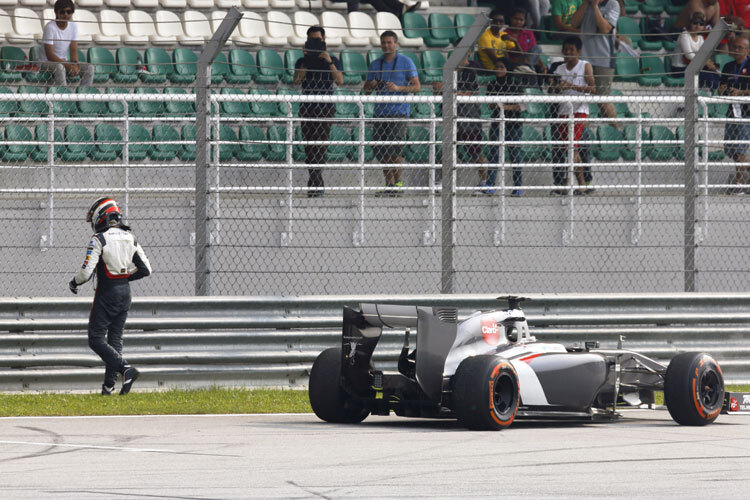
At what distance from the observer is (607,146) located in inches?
632

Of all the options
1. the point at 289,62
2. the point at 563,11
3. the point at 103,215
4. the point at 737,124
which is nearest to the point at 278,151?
the point at 289,62

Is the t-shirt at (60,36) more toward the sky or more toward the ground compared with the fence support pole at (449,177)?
more toward the sky

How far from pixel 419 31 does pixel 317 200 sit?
779 centimetres

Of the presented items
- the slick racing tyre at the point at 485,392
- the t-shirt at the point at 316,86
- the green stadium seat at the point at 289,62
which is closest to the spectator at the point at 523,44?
the t-shirt at the point at 316,86

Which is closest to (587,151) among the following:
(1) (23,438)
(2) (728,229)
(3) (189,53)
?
(2) (728,229)

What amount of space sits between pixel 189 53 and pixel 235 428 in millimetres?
10355

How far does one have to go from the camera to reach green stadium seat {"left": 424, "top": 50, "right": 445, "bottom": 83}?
716 inches

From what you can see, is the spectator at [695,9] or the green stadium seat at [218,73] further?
the spectator at [695,9]

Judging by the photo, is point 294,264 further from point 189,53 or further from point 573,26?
point 573,26

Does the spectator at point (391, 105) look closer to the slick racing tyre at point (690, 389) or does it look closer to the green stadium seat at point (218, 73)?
the green stadium seat at point (218, 73)

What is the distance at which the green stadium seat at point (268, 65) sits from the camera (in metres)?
17.5

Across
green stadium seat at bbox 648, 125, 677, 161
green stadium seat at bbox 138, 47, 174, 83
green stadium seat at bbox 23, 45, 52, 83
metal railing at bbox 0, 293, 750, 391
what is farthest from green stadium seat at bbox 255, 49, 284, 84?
metal railing at bbox 0, 293, 750, 391

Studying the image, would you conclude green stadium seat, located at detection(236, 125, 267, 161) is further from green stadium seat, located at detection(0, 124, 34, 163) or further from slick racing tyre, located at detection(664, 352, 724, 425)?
slick racing tyre, located at detection(664, 352, 724, 425)

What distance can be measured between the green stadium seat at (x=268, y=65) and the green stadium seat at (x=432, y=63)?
6.60ft
